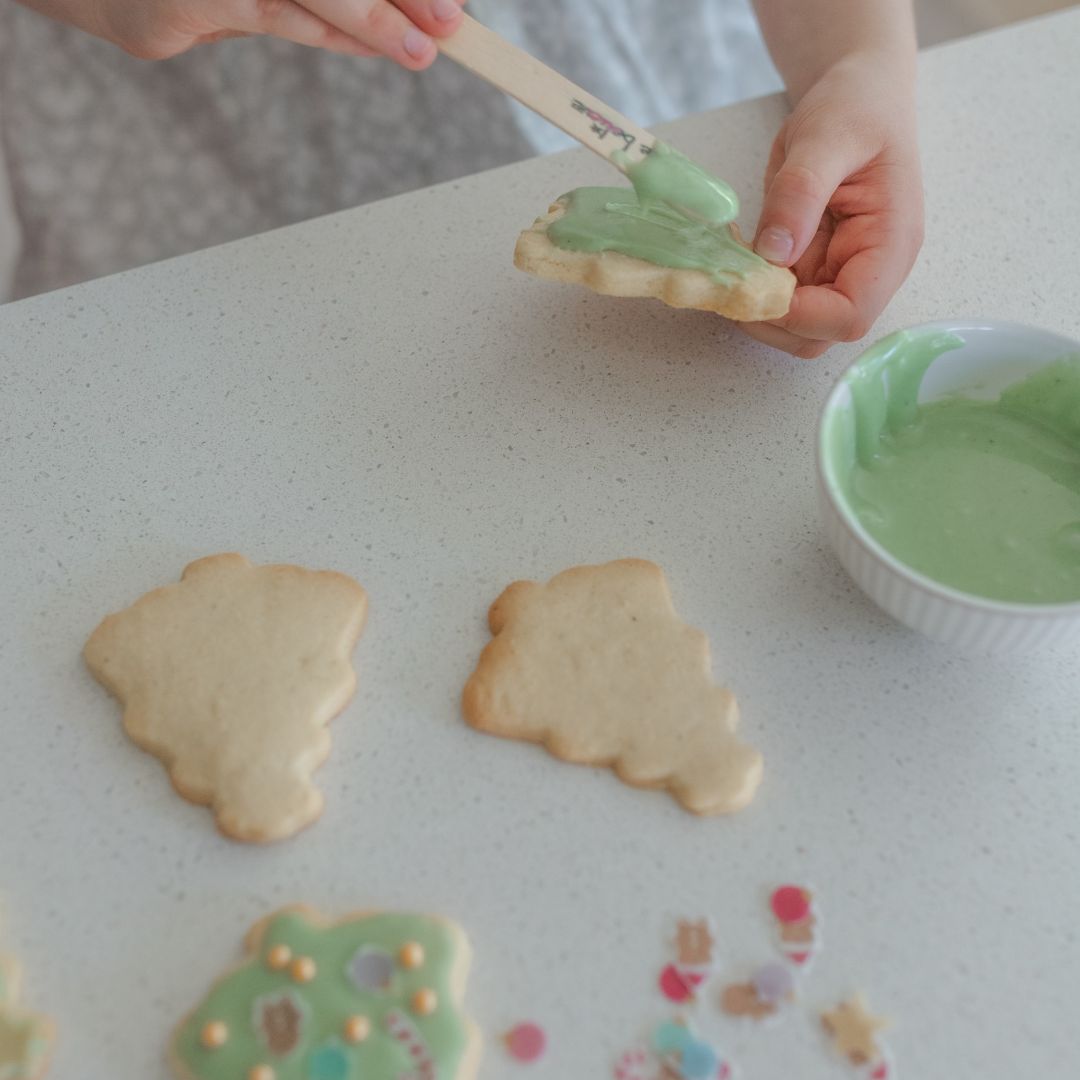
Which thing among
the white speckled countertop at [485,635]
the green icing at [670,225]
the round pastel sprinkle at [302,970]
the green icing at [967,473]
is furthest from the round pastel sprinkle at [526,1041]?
the green icing at [670,225]

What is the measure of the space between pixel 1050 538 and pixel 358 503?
0.47m

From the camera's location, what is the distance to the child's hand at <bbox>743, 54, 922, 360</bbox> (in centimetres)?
84

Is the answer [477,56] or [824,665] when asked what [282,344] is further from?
[824,665]

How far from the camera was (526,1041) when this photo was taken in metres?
0.59

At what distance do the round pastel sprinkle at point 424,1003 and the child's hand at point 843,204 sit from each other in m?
0.54

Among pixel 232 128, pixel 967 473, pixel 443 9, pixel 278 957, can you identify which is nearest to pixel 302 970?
pixel 278 957

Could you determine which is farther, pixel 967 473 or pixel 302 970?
pixel 967 473

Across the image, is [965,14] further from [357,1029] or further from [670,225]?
[357,1029]

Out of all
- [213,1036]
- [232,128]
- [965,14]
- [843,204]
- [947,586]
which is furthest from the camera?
[965,14]

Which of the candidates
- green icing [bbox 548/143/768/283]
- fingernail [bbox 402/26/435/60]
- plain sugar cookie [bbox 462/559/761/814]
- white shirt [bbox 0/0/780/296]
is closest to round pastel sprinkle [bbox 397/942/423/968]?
plain sugar cookie [bbox 462/559/761/814]

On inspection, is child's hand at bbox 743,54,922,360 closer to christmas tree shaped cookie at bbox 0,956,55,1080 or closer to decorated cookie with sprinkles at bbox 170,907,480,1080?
decorated cookie with sprinkles at bbox 170,907,480,1080

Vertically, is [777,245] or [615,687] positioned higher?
[777,245]

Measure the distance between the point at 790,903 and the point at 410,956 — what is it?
0.21m

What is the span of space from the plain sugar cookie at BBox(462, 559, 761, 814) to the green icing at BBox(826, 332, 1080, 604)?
151 millimetres
